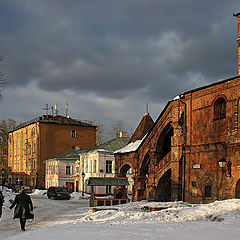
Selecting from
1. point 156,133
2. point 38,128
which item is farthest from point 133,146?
point 38,128

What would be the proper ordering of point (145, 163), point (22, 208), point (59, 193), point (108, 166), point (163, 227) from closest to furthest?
point (163, 227)
point (22, 208)
point (145, 163)
point (59, 193)
point (108, 166)

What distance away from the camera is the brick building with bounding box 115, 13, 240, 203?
2200cm

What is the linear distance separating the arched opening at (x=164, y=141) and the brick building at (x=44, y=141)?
125 feet

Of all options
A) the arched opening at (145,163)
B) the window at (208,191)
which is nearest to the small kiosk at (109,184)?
the arched opening at (145,163)

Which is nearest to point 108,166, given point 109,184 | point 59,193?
point 59,193

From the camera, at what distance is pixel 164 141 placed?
99.9ft

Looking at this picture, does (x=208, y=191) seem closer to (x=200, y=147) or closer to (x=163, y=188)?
(x=200, y=147)

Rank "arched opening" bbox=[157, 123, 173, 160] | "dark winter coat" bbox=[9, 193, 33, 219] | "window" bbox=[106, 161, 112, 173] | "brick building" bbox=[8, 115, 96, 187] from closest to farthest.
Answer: "dark winter coat" bbox=[9, 193, 33, 219]
"arched opening" bbox=[157, 123, 173, 160]
"window" bbox=[106, 161, 112, 173]
"brick building" bbox=[8, 115, 96, 187]

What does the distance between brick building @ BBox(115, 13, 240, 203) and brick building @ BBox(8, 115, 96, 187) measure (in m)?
39.3

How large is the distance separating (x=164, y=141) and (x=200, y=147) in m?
6.42

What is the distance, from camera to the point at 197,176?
24328 millimetres

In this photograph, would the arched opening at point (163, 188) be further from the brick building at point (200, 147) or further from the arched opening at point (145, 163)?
the arched opening at point (145, 163)

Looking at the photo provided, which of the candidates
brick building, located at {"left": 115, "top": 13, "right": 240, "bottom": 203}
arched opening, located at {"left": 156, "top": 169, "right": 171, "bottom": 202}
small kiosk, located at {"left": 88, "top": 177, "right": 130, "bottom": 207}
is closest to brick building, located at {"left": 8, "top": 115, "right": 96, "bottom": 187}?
small kiosk, located at {"left": 88, "top": 177, "right": 130, "bottom": 207}

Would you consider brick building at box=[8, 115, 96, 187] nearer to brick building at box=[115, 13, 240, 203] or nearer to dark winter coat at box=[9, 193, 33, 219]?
brick building at box=[115, 13, 240, 203]
